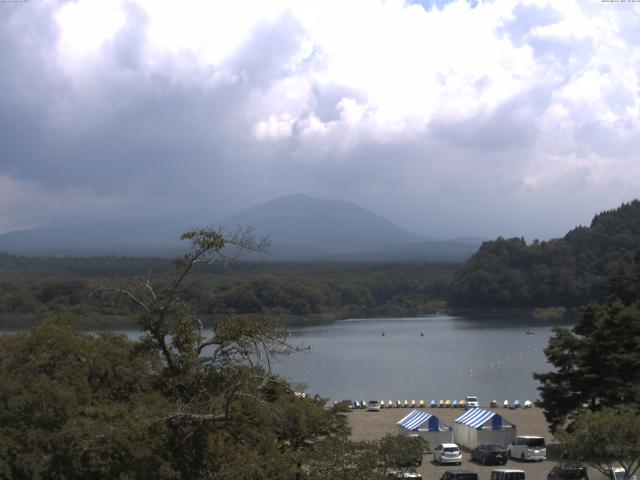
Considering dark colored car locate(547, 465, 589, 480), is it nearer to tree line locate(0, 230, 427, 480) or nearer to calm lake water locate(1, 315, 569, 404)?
tree line locate(0, 230, 427, 480)

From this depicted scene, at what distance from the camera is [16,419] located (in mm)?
11289

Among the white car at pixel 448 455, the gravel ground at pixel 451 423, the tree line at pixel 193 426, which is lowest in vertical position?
the gravel ground at pixel 451 423

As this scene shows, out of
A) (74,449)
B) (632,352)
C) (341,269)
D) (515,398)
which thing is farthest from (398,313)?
→ (74,449)

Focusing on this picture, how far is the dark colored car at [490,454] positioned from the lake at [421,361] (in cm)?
720

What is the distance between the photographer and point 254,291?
71125mm

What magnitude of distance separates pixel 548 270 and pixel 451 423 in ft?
193

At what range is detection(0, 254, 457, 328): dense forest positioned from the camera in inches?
2488

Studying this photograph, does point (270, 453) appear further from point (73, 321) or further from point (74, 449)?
point (73, 321)

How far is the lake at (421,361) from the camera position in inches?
1350

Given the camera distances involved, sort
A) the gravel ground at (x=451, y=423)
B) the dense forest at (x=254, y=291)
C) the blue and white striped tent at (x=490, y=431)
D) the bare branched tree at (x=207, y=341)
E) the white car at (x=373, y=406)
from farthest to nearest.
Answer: the dense forest at (x=254, y=291), the white car at (x=373, y=406), the blue and white striped tent at (x=490, y=431), the gravel ground at (x=451, y=423), the bare branched tree at (x=207, y=341)

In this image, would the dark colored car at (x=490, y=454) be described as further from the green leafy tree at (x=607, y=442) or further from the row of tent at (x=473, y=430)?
the green leafy tree at (x=607, y=442)

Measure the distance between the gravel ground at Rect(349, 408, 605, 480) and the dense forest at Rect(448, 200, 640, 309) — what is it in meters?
51.2

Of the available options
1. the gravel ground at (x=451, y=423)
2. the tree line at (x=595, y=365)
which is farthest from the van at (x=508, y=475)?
the tree line at (x=595, y=365)

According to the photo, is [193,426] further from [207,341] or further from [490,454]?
[490,454]
